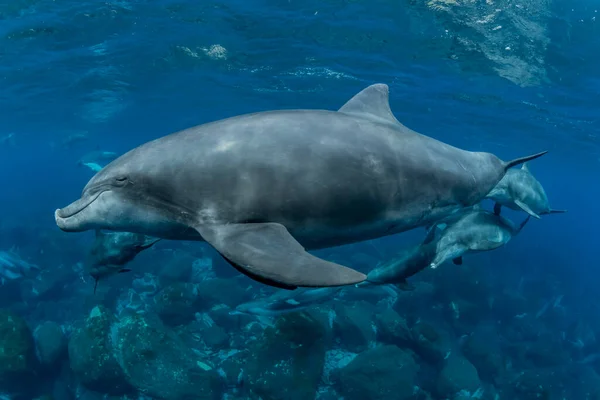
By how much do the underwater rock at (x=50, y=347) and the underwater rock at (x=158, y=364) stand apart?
7.69ft

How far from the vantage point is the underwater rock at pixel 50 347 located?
10148 millimetres

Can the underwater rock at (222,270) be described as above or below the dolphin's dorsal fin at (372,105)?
below

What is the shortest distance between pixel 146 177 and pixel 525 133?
3181 cm

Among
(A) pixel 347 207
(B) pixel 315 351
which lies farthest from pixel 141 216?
(B) pixel 315 351

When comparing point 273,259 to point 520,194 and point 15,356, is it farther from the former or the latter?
point 15,356

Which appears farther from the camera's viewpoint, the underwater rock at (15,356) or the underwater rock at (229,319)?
the underwater rock at (229,319)

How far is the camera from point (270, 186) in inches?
117

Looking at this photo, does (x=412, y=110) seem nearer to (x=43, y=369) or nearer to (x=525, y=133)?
(x=525, y=133)

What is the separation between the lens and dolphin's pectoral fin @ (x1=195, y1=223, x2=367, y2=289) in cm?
240

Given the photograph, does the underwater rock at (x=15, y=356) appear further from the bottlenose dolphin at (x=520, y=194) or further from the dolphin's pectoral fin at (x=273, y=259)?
the bottlenose dolphin at (x=520, y=194)

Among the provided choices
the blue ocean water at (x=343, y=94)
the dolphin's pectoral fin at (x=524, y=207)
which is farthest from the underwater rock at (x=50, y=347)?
the dolphin's pectoral fin at (x=524, y=207)

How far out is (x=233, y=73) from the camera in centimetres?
2273

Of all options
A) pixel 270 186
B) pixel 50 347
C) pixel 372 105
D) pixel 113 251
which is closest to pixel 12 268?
pixel 50 347

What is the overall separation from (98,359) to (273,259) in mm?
8141
